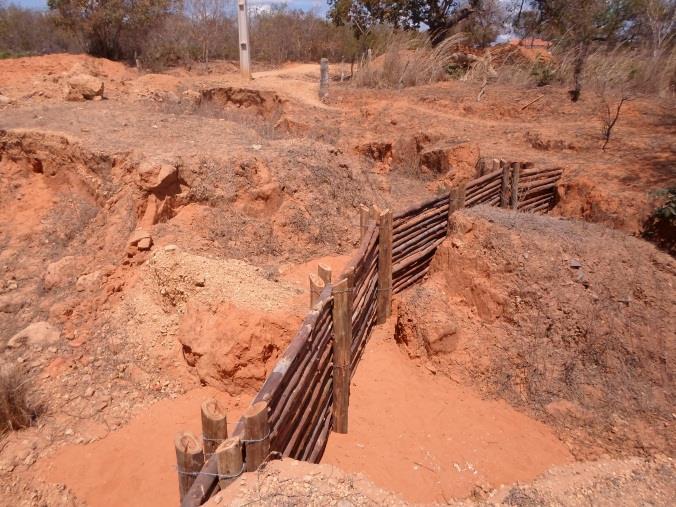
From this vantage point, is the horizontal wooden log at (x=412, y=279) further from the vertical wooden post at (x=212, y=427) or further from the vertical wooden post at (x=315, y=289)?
the vertical wooden post at (x=212, y=427)

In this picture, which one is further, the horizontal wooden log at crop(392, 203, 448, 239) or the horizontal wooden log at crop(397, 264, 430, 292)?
the horizontal wooden log at crop(397, 264, 430, 292)

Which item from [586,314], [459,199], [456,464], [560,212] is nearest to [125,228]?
[459,199]

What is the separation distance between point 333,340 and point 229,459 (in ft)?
4.99

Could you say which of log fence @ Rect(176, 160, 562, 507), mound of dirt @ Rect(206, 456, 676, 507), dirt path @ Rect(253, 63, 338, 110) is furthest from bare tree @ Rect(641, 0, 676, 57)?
mound of dirt @ Rect(206, 456, 676, 507)

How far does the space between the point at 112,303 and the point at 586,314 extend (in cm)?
452

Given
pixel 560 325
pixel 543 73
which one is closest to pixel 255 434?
pixel 560 325

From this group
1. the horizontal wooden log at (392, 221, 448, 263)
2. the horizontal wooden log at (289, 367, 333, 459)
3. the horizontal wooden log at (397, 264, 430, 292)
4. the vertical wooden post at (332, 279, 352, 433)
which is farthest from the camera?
the horizontal wooden log at (397, 264, 430, 292)

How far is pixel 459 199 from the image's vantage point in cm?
535

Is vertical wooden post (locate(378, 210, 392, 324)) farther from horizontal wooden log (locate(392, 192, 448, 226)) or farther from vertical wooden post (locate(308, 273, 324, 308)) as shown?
vertical wooden post (locate(308, 273, 324, 308))

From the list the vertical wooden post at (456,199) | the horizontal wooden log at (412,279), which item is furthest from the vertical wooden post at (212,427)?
the vertical wooden post at (456,199)

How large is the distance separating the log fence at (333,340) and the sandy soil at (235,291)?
0.71 ft

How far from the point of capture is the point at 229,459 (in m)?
1.96

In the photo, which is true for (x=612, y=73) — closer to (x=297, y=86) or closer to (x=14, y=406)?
(x=297, y=86)

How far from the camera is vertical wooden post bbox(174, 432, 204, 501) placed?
1971mm
